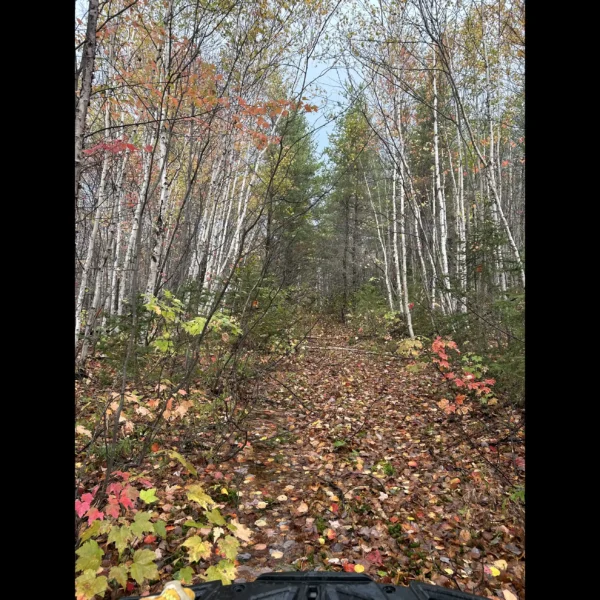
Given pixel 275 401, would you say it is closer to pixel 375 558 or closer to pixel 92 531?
pixel 375 558

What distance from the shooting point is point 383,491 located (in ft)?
11.8

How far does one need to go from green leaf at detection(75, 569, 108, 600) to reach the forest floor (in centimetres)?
90

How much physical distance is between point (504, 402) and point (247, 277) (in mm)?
4913

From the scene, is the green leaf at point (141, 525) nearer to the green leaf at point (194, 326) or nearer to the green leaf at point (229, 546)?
the green leaf at point (229, 546)

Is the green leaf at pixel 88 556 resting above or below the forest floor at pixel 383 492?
above

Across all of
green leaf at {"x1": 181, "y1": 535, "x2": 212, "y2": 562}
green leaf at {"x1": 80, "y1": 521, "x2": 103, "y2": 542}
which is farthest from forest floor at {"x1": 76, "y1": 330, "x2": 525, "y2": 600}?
green leaf at {"x1": 80, "y1": 521, "x2": 103, "y2": 542}

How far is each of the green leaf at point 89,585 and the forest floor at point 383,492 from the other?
2.96 feet

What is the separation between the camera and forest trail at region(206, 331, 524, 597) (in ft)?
8.67

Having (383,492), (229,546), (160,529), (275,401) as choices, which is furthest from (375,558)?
(275,401)

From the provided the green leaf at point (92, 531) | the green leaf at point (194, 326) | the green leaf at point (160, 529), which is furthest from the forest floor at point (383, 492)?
the green leaf at point (194, 326)

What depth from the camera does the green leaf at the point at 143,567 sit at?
175cm
